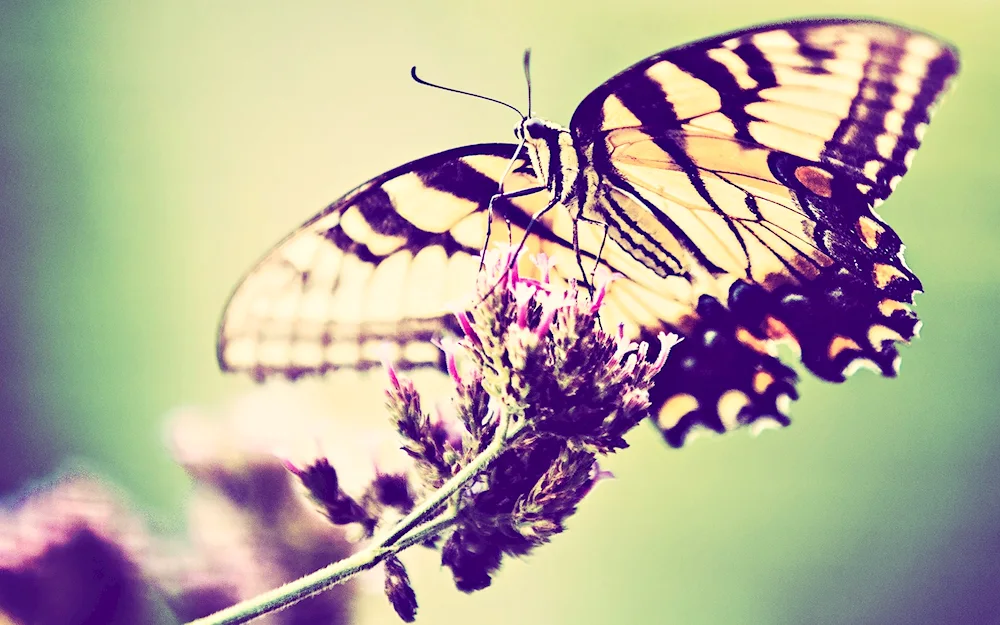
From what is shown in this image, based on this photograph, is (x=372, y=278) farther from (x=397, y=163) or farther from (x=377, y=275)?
(x=397, y=163)

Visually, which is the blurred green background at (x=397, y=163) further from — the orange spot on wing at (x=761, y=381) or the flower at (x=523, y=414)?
the flower at (x=523, y=414)

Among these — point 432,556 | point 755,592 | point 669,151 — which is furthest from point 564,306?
point 755,592

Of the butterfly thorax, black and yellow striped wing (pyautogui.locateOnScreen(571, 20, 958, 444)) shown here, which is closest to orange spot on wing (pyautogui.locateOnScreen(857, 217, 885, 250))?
black and yellow striped wing (pyautogui.locateOnScreen(571, 20, 958, 444))

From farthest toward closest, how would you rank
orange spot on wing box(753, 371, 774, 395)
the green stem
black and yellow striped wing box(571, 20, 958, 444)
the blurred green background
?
1. the blurred green background
2. orange spot on wing box(753, 371, 774, 395)
3. black and yellow striped wing box(571, 20, 958, 444)
4. the green stem

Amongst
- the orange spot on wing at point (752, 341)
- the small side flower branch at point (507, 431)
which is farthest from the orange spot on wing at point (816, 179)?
the small side flower branch at point (507, 431)

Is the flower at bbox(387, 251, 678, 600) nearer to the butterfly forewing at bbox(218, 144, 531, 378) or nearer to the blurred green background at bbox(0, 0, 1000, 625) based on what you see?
the butterfly forewing at bbox(218, 144, 531, 378)

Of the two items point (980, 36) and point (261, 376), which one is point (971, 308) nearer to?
point (980, 36)

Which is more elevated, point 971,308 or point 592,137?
point 592,137
